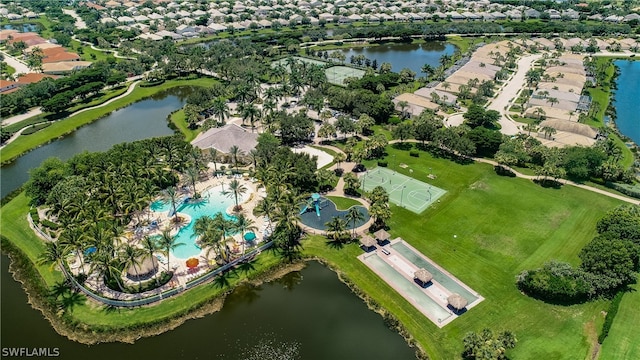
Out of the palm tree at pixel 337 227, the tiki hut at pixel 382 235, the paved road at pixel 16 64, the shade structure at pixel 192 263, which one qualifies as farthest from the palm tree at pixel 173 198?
the paved road at pixel 16 64

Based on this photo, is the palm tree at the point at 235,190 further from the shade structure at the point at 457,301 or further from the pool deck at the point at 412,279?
the shade structure at the point at 457,301

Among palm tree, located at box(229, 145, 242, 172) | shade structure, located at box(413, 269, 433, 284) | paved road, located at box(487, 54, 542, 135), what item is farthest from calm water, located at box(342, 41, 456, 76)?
shade structure, located at box(413, 269, 433, 284)

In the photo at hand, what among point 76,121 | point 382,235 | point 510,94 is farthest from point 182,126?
point 510,94

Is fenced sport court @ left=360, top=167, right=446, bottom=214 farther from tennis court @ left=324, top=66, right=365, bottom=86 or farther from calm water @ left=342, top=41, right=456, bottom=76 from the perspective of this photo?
calm water @ left=342, top=41, right=456, bottom=76

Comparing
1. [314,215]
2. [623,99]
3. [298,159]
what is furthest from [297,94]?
[623,99]

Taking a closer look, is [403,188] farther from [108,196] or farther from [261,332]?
[108,196]
